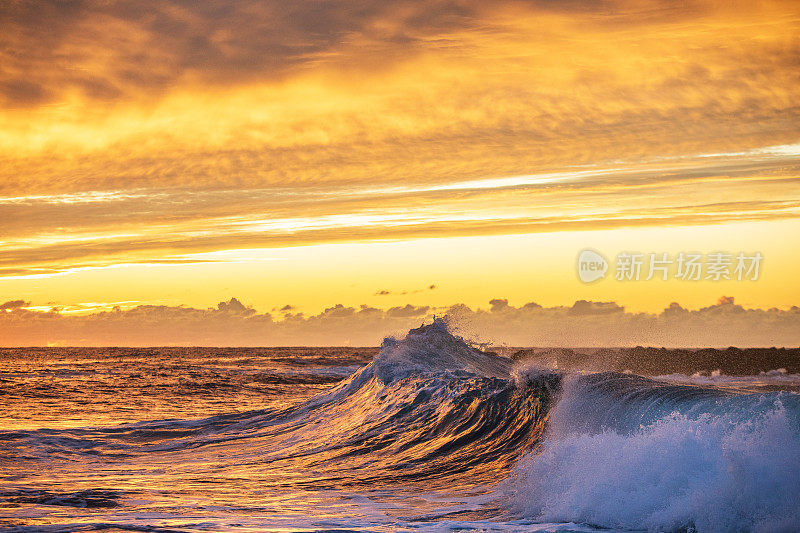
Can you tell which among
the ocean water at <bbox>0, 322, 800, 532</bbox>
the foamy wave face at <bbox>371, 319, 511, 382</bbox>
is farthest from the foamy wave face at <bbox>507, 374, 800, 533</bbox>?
the foamy wave face at <bbox>371, 319, 511, 382</bbox>

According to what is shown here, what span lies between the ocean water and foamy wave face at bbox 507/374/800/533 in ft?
0.06

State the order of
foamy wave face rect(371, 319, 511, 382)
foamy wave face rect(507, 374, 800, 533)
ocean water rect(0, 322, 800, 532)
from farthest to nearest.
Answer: foamy wave face rect(371, 319, 511, 382)
ocean water rect(0, 322, 800, 532)
foamy wave face rect(507, 374, 800, 533)

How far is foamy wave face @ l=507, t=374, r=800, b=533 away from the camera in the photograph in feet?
26.3

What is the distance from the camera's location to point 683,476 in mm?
8820

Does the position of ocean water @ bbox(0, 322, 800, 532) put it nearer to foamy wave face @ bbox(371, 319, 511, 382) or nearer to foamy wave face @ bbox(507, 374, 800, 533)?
foamy wave face @ bbox(507, 374, 800, 533)

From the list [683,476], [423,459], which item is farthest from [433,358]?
[683,476]

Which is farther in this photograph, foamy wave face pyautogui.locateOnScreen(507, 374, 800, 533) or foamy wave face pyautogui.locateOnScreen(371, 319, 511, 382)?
foamy wave face pyautogui.locateOnScreen(371, 319, 511, 382)

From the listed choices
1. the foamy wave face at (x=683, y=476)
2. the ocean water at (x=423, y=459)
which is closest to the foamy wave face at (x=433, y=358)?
the ocean water at (x=423, y=459)

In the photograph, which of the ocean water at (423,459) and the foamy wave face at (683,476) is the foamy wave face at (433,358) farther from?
the foamy wave face at (683,476)

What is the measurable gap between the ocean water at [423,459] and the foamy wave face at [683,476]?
0.02 metres

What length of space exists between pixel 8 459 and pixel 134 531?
7563 mm

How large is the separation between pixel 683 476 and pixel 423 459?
700 centimetres

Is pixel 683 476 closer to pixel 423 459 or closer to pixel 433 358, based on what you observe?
pixel 423 459

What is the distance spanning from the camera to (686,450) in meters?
9.20
